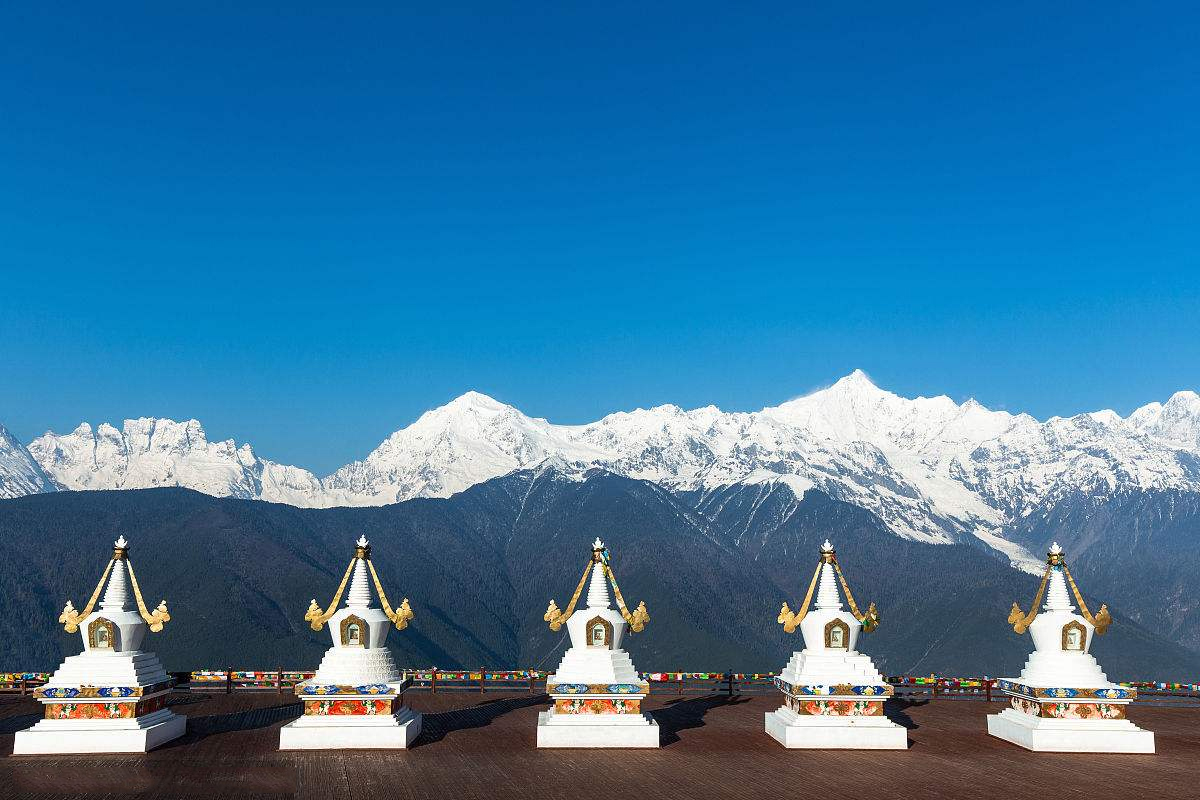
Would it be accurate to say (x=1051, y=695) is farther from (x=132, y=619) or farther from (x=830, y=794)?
(x=132, y=619)

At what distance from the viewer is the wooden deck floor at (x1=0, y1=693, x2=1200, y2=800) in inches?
850

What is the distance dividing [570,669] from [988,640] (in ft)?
578

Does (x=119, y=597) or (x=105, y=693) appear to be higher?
(x=119, y=597)

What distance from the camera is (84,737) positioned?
25344 mm

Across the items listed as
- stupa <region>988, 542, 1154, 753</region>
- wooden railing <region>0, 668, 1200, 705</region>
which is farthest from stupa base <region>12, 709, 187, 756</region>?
stupa <region>988, 542, 1154, 753</region>

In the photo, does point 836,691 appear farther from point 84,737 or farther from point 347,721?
point 84,737

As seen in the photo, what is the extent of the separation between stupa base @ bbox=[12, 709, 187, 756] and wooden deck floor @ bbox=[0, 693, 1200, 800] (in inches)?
17.9

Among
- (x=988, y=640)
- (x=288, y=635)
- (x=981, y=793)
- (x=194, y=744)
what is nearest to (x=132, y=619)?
(x=194, y=744)

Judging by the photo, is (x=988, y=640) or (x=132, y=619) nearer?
(x=132, y=619)

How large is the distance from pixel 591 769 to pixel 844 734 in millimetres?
7150

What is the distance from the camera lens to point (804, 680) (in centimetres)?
2692

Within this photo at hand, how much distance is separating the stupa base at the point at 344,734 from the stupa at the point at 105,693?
3630 millimetres

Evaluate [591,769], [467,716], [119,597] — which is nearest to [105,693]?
[119,597]

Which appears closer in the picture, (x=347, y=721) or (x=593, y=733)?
(x=347, y=721)
